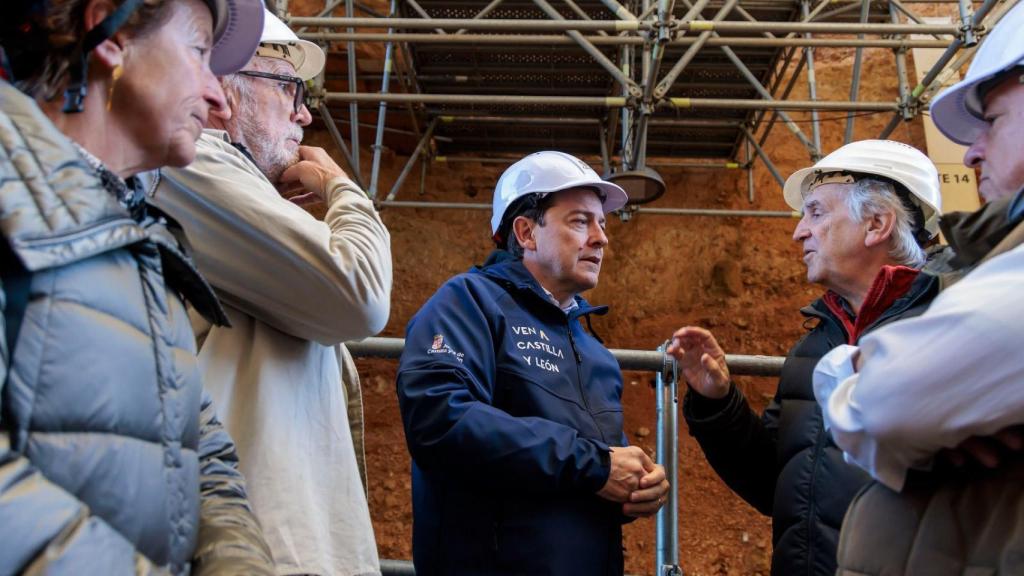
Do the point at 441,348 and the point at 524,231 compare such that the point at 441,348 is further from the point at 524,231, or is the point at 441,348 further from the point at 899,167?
the point at 899,167

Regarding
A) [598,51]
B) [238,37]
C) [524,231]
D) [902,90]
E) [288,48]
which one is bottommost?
[524,231]

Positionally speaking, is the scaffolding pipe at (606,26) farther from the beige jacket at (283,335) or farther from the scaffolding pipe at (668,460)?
the beige jacket at (283,335)

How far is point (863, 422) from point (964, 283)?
272 millimetres

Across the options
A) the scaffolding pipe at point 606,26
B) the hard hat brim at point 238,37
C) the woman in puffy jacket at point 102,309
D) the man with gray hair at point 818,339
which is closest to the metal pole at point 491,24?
the scaffolding pipe at point 606,26

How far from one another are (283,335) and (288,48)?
1.05 m

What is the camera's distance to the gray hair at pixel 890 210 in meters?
2.90

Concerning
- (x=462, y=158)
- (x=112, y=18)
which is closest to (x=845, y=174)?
(x=112, y=18)

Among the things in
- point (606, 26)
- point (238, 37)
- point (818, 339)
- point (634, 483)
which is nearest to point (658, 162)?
point (606, 26)

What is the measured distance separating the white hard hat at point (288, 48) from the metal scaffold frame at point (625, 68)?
360 centimetres

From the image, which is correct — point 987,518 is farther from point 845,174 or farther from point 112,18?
point 845,174

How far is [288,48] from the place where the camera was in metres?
2.62

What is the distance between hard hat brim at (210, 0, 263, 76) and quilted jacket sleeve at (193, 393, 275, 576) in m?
0.76

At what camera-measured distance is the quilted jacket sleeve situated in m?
1.32

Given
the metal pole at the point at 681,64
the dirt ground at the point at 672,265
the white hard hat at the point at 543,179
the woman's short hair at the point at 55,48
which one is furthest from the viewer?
the dirt ground at the point at 672,265
